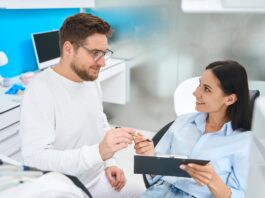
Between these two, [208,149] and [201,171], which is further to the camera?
[208,149]

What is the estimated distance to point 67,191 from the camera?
457mm

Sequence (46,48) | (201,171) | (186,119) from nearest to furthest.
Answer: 1. (201,171)
2. (186,119)
3. (46,48)

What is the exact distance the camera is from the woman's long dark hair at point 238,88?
1308 mm

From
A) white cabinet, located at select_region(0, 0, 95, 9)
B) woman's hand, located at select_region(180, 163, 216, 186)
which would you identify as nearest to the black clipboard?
woman's hand, located at select_region(180, 163, 216, 186)

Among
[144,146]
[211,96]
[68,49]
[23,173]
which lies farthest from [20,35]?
[23,173]

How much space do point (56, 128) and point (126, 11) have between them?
2082mm

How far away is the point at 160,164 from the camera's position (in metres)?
1.15

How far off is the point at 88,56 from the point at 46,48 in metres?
1.39

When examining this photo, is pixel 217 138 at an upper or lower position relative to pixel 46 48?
lower

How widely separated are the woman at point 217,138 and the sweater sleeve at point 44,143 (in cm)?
29

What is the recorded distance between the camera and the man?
1.19 m

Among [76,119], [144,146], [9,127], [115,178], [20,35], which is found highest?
[20,35]

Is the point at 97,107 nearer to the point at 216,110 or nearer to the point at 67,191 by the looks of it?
the point at 216,110

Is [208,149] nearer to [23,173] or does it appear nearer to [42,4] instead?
[23,173]
